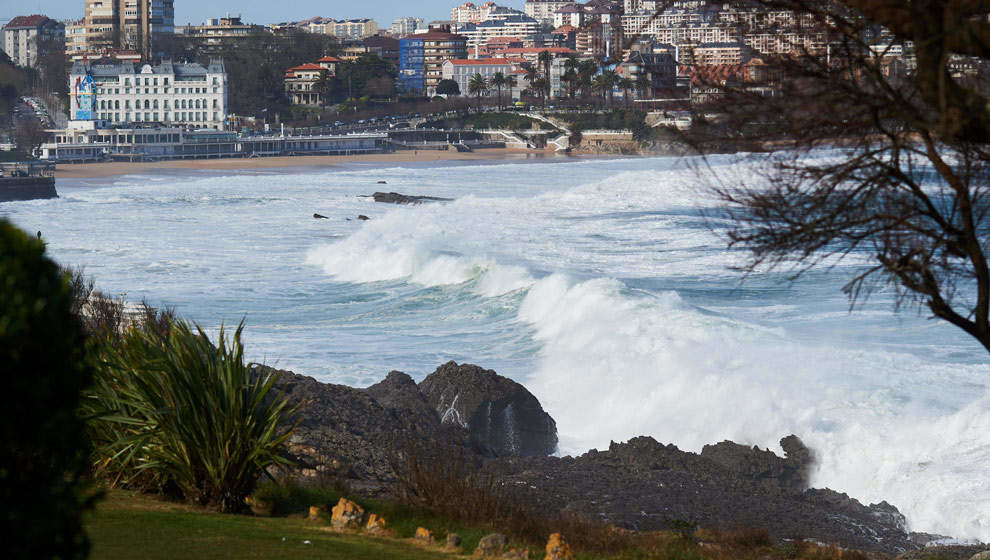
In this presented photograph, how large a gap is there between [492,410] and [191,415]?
6159 millimetres

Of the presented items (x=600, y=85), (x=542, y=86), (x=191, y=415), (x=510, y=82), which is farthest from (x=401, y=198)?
(x=510, y=82)

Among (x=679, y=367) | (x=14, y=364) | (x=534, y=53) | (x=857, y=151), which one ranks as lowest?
(x=679, y=367)

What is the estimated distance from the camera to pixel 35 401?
3277 mm

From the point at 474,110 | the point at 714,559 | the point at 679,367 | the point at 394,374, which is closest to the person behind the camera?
the point at 714,559

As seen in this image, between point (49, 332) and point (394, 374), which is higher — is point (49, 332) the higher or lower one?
the higher one

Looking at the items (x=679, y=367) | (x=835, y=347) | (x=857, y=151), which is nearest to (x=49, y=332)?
(x=857, y=151)

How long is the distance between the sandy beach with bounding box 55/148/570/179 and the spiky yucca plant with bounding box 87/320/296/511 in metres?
76.1

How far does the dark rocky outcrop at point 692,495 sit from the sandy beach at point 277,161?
73.8 metres

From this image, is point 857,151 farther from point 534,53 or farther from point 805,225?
point 534,53

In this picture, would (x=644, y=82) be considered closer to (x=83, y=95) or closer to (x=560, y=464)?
(x=560, y=464)

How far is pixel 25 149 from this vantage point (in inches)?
3794

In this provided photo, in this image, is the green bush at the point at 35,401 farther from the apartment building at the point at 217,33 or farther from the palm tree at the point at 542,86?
the apartment building at the point at 217,33

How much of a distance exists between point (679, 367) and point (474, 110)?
120 metres

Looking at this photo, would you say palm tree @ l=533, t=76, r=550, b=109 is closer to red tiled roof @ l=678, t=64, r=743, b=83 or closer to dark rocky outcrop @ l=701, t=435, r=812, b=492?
dark rocky outcrop @ l=701, t=435, r=812, b=492
